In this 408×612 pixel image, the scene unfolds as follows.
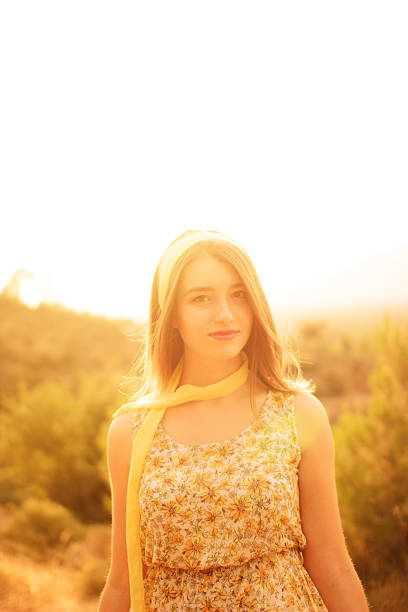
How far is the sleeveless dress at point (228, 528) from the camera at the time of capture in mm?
1610

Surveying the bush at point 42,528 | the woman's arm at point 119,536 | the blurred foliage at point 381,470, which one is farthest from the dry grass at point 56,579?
the woman's arm at point 119,536

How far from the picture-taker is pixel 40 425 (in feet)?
30.9

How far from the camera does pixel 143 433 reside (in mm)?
1843

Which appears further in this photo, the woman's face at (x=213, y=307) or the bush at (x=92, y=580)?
the bush at (x=92, y=580)

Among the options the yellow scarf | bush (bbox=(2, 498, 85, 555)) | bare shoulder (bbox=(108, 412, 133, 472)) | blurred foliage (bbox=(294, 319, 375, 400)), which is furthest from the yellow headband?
blurred foliage (bbox=(294, 319, 375, 400))

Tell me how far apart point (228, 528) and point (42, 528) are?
6.81 m

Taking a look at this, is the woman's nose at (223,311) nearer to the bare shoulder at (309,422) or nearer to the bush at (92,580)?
the bare shoulder at (309,422)

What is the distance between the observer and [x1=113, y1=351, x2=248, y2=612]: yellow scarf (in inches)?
68.7

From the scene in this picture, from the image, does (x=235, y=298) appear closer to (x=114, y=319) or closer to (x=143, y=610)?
(x=143, y=610)

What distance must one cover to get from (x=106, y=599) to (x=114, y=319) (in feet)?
105

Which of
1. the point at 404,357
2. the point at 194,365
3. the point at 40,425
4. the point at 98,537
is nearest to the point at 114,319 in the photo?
the point at 40,425

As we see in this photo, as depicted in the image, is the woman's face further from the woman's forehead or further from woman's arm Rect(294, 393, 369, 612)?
woman's arm Rect(294, 393, 369, 612)

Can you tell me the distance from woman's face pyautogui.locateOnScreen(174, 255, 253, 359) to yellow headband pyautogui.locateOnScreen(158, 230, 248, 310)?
62mm

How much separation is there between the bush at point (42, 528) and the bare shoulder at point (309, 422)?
650 cm
